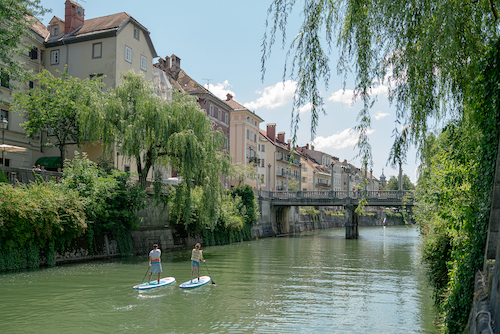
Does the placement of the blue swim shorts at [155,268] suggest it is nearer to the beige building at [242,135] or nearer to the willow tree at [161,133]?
the willow tree at [161,133]

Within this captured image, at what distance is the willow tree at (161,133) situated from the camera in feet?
75.7

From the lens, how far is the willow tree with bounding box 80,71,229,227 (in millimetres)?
23062

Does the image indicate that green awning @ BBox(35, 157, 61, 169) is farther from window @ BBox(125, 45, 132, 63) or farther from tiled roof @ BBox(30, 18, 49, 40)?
tiled roof @ BBox(30, 18, 49, 40)

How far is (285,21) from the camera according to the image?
556cm

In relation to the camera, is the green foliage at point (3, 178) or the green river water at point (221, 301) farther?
the green foliage at point (3, 178)

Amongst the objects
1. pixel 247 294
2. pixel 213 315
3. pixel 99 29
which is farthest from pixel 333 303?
pixel 99 29

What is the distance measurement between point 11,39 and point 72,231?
977 cm

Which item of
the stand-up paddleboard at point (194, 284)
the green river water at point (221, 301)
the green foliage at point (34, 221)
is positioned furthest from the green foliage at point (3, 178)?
the stand-up paddleboard at point (194, 284)

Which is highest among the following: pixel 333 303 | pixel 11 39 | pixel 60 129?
pixel 11 39

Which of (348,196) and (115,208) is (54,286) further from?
(348,196)

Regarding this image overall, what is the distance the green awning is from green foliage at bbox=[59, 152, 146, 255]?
7574 millimetres

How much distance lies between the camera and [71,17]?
35125mm

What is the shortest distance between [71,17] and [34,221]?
23521 mm

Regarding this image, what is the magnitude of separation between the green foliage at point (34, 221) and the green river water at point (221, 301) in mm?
1004
